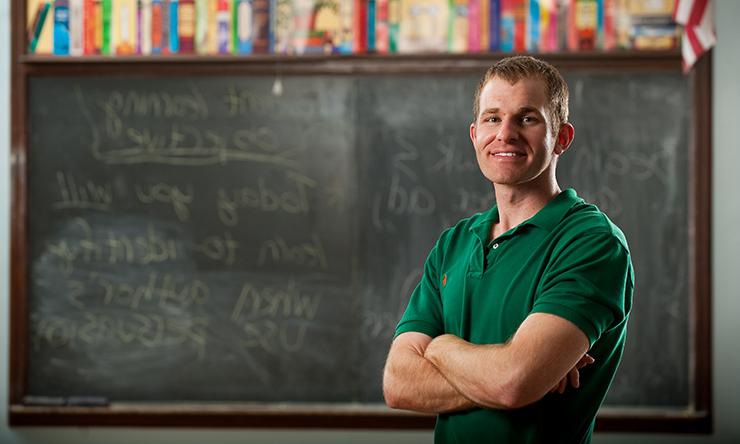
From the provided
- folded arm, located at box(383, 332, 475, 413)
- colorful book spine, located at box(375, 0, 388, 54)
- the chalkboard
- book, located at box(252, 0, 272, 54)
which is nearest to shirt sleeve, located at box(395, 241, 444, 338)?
folded arm, located at box(383, 332, 475, 413)

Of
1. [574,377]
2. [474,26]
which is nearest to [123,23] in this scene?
[474,26]

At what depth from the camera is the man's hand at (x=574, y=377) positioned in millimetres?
1251

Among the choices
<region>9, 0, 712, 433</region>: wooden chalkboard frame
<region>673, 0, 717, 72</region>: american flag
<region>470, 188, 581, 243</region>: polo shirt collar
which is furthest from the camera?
<region>9, 0, 712, 433</region>: wooden chalkboard frame

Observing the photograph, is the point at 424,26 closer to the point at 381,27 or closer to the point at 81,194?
the point at 381,27

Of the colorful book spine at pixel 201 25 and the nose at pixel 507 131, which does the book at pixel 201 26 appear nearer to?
the colorful book spine at pixel 201 25

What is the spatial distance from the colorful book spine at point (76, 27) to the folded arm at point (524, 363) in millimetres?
2261

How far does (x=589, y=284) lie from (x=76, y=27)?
2.43 meters

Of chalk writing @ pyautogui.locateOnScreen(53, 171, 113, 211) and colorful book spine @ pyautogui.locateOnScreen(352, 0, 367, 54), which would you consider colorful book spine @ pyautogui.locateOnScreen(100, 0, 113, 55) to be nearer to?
chalk writing @ pyautogui.locateOnScreen(53, 171, 113, 211)

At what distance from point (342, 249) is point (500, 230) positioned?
1.55 meters

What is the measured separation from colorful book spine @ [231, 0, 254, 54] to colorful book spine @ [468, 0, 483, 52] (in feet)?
2.72

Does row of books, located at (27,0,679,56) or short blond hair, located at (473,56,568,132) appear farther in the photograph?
row of books, located at (27,0,679,56)

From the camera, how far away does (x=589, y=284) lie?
1190 millimetres

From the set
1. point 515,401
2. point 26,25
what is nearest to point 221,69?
point 26,25

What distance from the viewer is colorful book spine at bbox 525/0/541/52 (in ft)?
9.43
